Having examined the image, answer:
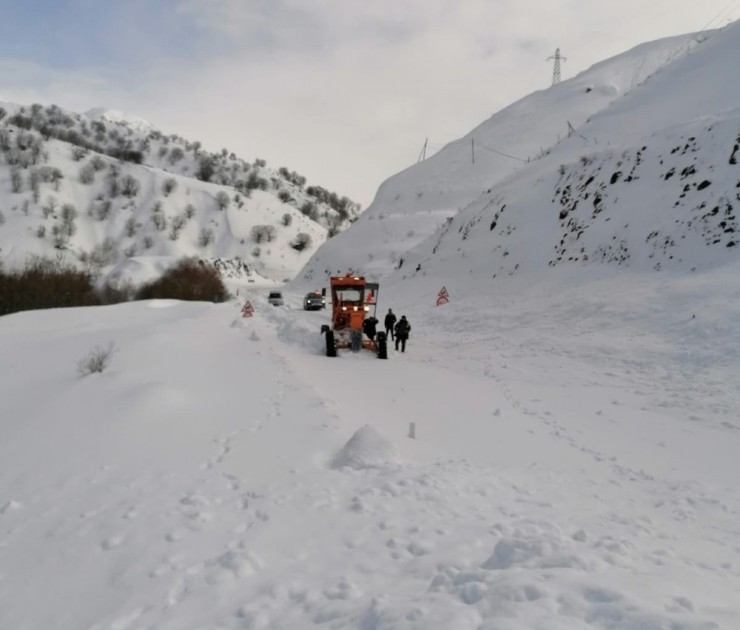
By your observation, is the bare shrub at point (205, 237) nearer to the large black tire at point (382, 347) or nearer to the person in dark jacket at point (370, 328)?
the person in dark jacket at point (370, 328)

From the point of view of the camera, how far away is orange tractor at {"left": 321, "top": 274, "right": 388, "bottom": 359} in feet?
56.5

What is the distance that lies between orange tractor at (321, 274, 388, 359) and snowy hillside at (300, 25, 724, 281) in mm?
11839

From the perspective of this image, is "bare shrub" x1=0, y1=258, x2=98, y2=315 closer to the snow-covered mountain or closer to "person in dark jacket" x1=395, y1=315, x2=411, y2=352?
the snow-covered mountain

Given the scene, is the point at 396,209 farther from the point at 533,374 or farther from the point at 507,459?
the point at 507,459

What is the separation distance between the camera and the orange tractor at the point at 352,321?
1723 cm

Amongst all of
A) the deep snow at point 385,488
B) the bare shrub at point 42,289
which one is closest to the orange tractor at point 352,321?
the deep snow at point 385,488

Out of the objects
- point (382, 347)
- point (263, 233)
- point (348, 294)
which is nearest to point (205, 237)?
point (263, 233)

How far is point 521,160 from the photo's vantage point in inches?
2488

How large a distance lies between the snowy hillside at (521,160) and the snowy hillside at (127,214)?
4771 cm

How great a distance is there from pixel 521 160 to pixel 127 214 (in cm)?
9324

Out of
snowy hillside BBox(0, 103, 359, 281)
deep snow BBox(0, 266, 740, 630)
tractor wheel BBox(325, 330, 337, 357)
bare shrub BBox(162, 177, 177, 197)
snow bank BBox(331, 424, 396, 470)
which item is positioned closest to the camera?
deep snow BBox(0, 266, 740, 630)

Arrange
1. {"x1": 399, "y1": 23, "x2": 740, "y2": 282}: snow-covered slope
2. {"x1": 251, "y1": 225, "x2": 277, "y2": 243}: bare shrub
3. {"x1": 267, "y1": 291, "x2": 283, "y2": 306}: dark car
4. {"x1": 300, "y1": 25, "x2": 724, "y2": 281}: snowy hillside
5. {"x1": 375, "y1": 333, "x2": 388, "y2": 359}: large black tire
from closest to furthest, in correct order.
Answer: {"x1": 375, "y1": 333, "x2": 388, "y2": 359}: large black tire → {"x1": 399, "y1": 23, "x2": 740, "y2": 282}: snow-covered slope → {"x1": 300, "y1": 25, "x2": 724, "y2": 281}: snowy hillside → {"x1": 267, "y1": 291, "x2": 283, "y2": 306}: dark car → {"x1": 251, "y1": 225, "x2": 277, "y2": 243}: bare shrub

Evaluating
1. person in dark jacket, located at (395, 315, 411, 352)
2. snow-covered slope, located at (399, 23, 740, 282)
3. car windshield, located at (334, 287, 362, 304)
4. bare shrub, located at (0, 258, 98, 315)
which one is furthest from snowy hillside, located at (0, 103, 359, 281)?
person in dark jacket, located at (395, 315, 411, 352)

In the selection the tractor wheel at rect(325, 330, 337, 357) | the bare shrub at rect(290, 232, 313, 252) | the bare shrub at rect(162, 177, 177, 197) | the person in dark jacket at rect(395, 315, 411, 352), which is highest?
the bare shrub at rect(162, 177, 177, 197)
